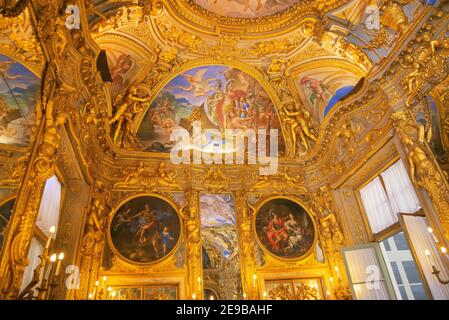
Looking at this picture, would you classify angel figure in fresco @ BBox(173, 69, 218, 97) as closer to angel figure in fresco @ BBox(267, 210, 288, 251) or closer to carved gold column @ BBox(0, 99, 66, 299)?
angel figure in fresco @ BBox(267, 210, 288, 251)

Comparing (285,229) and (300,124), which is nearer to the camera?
(285,229)

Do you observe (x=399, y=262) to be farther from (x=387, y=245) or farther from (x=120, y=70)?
(x=120, y=70)

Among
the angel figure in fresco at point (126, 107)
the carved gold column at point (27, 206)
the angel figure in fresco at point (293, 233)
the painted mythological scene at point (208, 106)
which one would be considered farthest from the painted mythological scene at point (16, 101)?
the angel figure in fresco at point (293, 233)

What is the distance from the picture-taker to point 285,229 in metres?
10.3

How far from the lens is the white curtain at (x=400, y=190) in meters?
7.54

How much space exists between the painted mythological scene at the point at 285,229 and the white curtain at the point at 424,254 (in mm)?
3822

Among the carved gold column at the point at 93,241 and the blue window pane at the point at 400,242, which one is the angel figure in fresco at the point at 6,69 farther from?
the blue window pane at the point at 400,242

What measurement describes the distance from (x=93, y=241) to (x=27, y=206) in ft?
14.2

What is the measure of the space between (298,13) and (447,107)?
5465 mm

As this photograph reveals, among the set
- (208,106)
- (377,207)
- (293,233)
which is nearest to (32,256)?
(293,233)

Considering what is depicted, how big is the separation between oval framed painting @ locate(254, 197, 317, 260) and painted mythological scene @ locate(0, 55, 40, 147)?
774cm

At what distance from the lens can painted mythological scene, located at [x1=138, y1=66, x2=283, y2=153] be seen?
11.2 metres

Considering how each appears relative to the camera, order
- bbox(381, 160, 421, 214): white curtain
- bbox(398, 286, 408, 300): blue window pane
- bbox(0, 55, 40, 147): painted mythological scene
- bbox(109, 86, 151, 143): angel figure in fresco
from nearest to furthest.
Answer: bbox(0, 55, 40, 147): painted mythological scene, bbox(381, 160, 421, 214): white curtain, bbox(398, 286, 408, 300): blue window pane, bbox(109, 86, 151, 143): angel figure in fresco

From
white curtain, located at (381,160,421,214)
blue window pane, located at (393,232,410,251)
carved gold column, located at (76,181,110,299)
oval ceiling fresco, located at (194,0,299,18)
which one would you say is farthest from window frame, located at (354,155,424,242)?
carved gold column, located at (76,181,110,299)
